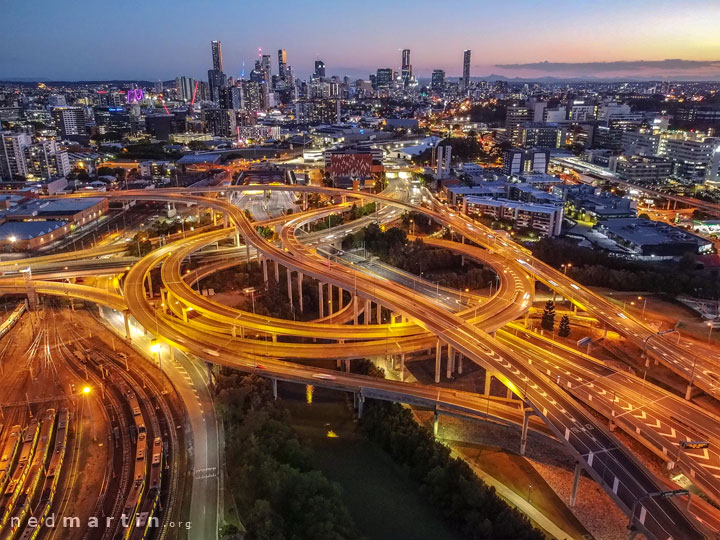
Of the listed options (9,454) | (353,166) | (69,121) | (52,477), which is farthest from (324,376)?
(69,121)

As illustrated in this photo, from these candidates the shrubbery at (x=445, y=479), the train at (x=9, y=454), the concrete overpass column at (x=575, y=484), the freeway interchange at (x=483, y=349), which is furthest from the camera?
the train at (x=9, y=454)

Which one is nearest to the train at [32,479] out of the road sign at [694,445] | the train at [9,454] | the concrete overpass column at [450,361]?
the train at [9,454]

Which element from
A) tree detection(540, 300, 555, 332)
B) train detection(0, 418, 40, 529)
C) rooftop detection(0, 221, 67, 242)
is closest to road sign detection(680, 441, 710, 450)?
tree detection(540, 300, 555, 332)

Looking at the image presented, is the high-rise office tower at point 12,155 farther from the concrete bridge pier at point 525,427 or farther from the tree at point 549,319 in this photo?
the concrete bridge pier at point 525,427

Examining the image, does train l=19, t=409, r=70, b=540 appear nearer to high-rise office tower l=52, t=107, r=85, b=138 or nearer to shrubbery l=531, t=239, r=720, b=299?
shrubbery l=531, t=239, r=720, b=299

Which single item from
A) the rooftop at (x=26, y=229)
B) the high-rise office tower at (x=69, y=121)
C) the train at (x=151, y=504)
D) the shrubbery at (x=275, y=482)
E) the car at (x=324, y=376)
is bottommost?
the train at (x=151, y=504)

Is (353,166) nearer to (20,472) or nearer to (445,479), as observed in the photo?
(445,479)

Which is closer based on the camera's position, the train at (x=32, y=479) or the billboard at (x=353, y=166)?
the train at (x=32, y=479)
